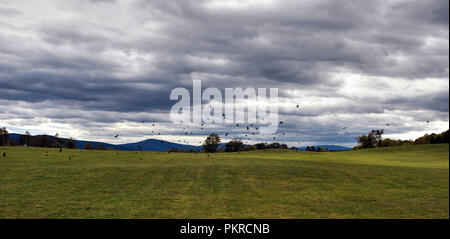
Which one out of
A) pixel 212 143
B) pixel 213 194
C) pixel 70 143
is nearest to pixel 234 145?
pixel 212 143

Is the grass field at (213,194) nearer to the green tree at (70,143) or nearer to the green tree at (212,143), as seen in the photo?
the green tree at (70,143)

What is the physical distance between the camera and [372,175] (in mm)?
41688

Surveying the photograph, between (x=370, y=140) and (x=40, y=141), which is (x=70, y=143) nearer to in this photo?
(x=40, y=141)

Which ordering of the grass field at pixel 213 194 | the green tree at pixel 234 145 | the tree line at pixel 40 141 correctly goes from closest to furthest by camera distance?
1. the grass field at pixel 213 194
2. the tree line at pixel 40 141
3. the green tree at pixel 234 145

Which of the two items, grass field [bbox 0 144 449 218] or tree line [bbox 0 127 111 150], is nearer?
grass field [bbox 0 144 449 218]

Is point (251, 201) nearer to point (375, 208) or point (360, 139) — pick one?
point (375, 208)

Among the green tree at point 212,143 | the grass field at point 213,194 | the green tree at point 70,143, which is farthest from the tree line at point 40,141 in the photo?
the grass field at point 213,194

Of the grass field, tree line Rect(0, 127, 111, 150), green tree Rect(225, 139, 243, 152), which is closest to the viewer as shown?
the grass field

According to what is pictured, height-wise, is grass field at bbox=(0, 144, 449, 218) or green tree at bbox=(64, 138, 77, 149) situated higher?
green tree at bbox=(64, 138, 77, 149)

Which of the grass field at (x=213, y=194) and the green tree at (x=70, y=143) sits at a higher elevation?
the green tree at (x=70, y=143)

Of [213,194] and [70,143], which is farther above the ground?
[70,143]

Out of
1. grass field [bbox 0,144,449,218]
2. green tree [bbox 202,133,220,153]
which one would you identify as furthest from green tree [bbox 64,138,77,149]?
grass field [bbox 0,144,449,218]

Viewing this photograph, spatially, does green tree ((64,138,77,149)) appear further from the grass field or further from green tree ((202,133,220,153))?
the grass field

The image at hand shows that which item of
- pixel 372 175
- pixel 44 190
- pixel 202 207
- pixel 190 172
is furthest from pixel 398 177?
pixel 44 190
